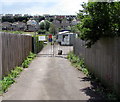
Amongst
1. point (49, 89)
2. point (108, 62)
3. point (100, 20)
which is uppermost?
point (100, 20)

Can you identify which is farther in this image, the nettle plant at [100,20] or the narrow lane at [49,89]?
the nettle plant at [100,20]

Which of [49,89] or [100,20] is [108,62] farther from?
[49,89]

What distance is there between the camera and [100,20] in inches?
333

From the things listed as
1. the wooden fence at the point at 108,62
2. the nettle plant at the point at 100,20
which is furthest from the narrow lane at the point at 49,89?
the nettle plant at the point at 100,20

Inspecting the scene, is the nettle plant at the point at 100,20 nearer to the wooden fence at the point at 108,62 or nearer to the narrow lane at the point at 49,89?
the wooden fence at the point at 108,62

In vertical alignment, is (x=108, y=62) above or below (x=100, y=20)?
below

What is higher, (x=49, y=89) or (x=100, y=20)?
(x=100, y=20)

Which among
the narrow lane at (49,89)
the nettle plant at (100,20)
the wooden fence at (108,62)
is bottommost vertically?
the narrow lane at (49,89)

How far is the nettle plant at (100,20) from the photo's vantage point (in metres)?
7.99

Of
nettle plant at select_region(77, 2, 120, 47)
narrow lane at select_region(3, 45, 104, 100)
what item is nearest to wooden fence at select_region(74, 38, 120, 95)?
nettle plant at select_region(77, 2, 120, 47)

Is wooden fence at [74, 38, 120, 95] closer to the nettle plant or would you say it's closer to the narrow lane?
the nettle plant

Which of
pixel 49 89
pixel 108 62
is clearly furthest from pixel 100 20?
pixel 49 89

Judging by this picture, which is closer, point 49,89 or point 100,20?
point 49,89

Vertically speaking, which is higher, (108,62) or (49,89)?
(108,62)
